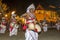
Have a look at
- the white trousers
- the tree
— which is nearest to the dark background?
the tree

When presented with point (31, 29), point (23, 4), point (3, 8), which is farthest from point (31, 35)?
point (23, 4)

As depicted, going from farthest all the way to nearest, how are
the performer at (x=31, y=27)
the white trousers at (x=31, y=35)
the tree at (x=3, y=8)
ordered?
the tree at (x=3, y=8) → the white trousers at (x=31, y=35) → the performer at (x=31, y=27)

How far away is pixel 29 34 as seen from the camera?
8.00 meters

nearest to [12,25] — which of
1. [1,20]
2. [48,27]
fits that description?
[1,20]

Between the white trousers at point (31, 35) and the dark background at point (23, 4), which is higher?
the dark background at point (23, 4)

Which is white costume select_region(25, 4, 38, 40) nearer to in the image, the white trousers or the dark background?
the white trousers

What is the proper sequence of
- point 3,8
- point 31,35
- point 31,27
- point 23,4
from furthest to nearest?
point 23,4
point 3,8
point 31,35
point 31,27

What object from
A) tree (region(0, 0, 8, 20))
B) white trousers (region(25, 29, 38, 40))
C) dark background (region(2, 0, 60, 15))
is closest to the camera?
white trousers (region(25, 29, 38, 40))

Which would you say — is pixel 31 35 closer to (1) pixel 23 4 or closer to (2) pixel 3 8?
(2) pixel 3 8

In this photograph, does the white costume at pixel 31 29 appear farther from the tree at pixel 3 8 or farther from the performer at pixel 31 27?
the tree at pixel 3 8

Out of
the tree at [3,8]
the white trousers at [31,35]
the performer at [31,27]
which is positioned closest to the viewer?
the performer at [31,27]

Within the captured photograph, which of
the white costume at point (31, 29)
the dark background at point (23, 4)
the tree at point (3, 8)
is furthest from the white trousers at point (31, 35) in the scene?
the dark background at point (23, 4)

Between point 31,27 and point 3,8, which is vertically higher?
point 3,8

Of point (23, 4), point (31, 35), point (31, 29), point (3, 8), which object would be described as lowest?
point (31, 35)
